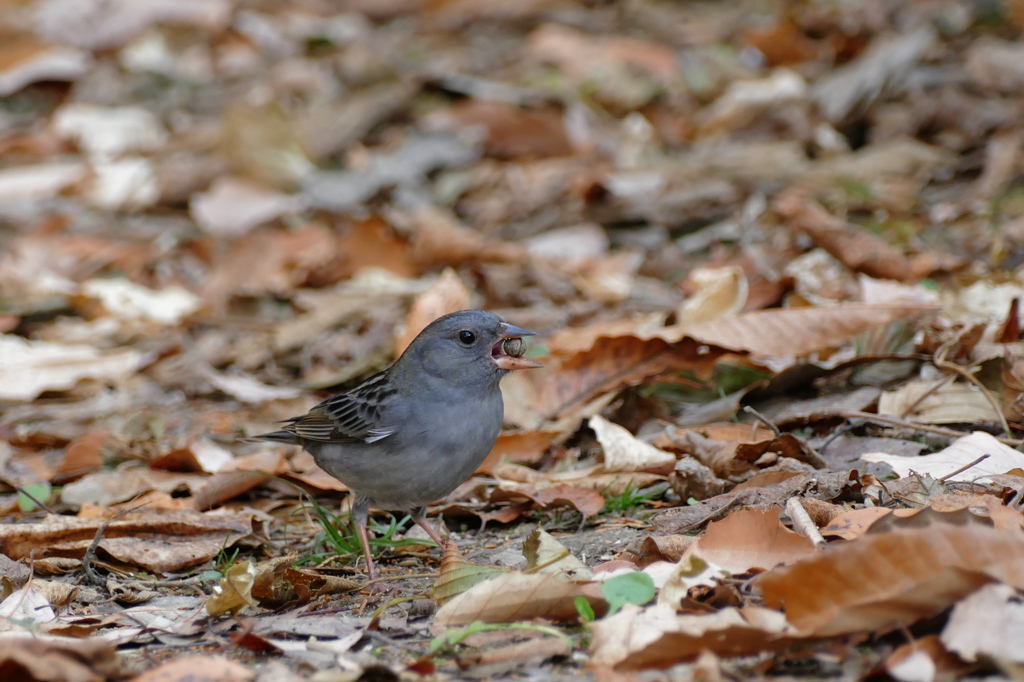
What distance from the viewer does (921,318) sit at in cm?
488

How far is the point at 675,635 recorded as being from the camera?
2.44 meters

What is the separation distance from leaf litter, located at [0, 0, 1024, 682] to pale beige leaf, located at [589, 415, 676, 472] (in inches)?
0.5

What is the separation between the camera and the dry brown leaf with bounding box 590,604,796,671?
2455mm

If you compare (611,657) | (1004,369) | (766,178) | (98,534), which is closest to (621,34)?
(766,178)

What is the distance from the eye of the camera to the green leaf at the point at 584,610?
9.29 feet

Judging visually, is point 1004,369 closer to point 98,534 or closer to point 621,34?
point 98,534

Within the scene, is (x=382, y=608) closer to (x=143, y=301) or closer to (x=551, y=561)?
(x=551, y=561)

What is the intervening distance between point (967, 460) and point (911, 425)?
1.49 ft

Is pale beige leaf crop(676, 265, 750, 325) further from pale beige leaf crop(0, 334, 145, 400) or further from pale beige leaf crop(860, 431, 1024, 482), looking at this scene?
pale beige leaf crop(0, 334, 145, 400)

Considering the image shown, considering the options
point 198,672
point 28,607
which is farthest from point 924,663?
point 28,607

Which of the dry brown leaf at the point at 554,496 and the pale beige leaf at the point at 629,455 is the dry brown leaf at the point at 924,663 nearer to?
the dry brown leaf at the point at 554,496

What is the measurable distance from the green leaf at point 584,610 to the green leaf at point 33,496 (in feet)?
8.98

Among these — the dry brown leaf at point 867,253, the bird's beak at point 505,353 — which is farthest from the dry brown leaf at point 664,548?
the dry brown leaf at point 867,253

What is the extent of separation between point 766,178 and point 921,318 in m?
2.73
